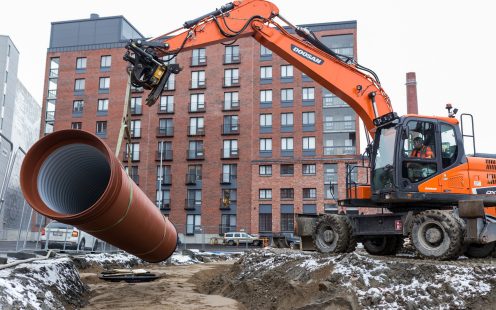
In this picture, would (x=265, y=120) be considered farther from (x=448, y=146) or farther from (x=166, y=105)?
(x=448, y=146)

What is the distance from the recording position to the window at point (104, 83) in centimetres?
5756

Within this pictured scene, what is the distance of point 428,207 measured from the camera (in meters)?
10.6

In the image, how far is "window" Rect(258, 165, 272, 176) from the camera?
52031 mm

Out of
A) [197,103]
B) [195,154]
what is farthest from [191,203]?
[197,103]

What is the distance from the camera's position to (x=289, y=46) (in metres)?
12.8

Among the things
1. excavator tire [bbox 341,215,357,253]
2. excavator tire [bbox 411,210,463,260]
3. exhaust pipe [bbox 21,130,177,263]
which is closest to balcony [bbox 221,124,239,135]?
excavator tire [bbox 341,215,357,253]

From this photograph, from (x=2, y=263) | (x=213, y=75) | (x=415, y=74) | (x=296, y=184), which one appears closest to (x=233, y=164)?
(x=296, y=184)

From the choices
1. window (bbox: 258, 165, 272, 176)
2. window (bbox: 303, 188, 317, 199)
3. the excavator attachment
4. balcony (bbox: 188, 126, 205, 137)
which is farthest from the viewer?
balcony (bbox: 188, 126, 205, 137)

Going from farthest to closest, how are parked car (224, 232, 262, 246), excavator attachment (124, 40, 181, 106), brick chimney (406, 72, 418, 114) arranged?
1. parked car (224, 232, 262, 246)
2. brick chimney (406, 72, 418, 114)
3. excavator attachment (124, 40, 181, 106)

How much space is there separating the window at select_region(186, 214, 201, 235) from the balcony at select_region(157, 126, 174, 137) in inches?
377

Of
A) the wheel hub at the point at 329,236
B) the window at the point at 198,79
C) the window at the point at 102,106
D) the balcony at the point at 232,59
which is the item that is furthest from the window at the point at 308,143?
the wheel hub at the point at 329,236

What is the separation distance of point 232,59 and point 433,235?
47.9 m

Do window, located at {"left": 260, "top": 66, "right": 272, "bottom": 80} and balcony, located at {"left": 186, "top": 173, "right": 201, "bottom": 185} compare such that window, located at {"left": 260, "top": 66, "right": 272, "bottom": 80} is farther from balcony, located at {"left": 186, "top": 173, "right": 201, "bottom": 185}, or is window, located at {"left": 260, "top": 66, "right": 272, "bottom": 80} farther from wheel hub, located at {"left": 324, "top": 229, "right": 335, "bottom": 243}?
wheel hub, located at {"left": 324, "top": 229, "right": 335, "bottom": 243}

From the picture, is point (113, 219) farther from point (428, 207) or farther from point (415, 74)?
point (415, 74)
